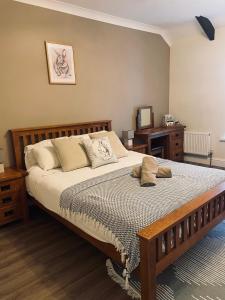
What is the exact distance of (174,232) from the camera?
5.22ft

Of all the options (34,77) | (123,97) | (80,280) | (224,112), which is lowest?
(80,280)

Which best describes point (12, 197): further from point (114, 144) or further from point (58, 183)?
point (114, 144)

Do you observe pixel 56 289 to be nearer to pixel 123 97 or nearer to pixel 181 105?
pixel 123 97

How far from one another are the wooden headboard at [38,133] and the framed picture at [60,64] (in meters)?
0.62

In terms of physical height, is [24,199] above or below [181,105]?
below

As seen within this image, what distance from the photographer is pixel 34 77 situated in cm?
295

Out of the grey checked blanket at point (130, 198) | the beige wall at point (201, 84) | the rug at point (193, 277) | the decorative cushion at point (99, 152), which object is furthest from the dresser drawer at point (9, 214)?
the beige wall at point (201, 84)

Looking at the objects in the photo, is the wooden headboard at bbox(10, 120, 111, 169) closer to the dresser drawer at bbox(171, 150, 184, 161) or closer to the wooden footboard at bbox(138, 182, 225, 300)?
the dresser drawer at bbox(171, 150, 184, 161)

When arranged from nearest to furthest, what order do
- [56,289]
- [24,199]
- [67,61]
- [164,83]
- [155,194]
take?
[56,289], [155,194], [24,199], [67,61], [164,83]

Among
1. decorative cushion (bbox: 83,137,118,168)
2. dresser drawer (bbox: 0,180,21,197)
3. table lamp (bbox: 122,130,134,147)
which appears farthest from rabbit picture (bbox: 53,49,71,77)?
dresser drawer (bbox: 0,180,21,197)

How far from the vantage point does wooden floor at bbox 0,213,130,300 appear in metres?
1.70

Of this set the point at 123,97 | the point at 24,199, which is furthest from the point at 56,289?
the point at 123,97

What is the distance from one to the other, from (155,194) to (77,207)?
0.64 metres

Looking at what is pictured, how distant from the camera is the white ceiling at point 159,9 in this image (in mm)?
3119
